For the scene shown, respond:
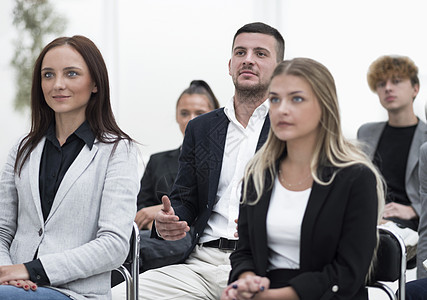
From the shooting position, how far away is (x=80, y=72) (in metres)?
2.37

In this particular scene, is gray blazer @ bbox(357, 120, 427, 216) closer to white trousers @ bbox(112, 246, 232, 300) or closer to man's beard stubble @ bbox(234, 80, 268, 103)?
man's beard stubble @ bbox(234, 80, 268, 103)

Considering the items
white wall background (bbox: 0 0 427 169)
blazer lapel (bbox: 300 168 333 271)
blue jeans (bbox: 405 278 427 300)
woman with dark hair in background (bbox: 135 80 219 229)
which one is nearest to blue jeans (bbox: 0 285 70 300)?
blazer lapel (bbox: 300 168 333 271)

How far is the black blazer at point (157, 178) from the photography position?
404 centimetres

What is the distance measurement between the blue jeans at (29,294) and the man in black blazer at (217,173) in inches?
18.5

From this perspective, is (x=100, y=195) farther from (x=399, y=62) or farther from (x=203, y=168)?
(x=399, y=62)

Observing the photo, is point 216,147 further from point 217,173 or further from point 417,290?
point 417,290

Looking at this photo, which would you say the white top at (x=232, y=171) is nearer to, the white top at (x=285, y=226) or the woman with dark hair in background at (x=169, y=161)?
the white top at (x=285, y=226)

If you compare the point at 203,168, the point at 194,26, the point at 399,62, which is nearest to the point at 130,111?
the point at 194,26

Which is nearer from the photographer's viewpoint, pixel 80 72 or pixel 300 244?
pixel 300 244

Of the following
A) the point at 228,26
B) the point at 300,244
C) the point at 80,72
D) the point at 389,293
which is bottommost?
the point at 389,293

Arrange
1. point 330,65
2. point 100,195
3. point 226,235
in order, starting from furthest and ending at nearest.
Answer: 1. point 330,65
2. point 226,235
3. point 100,195

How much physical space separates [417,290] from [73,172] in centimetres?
129

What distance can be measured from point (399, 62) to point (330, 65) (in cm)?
91

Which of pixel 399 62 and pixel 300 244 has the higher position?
pixel 399 62
